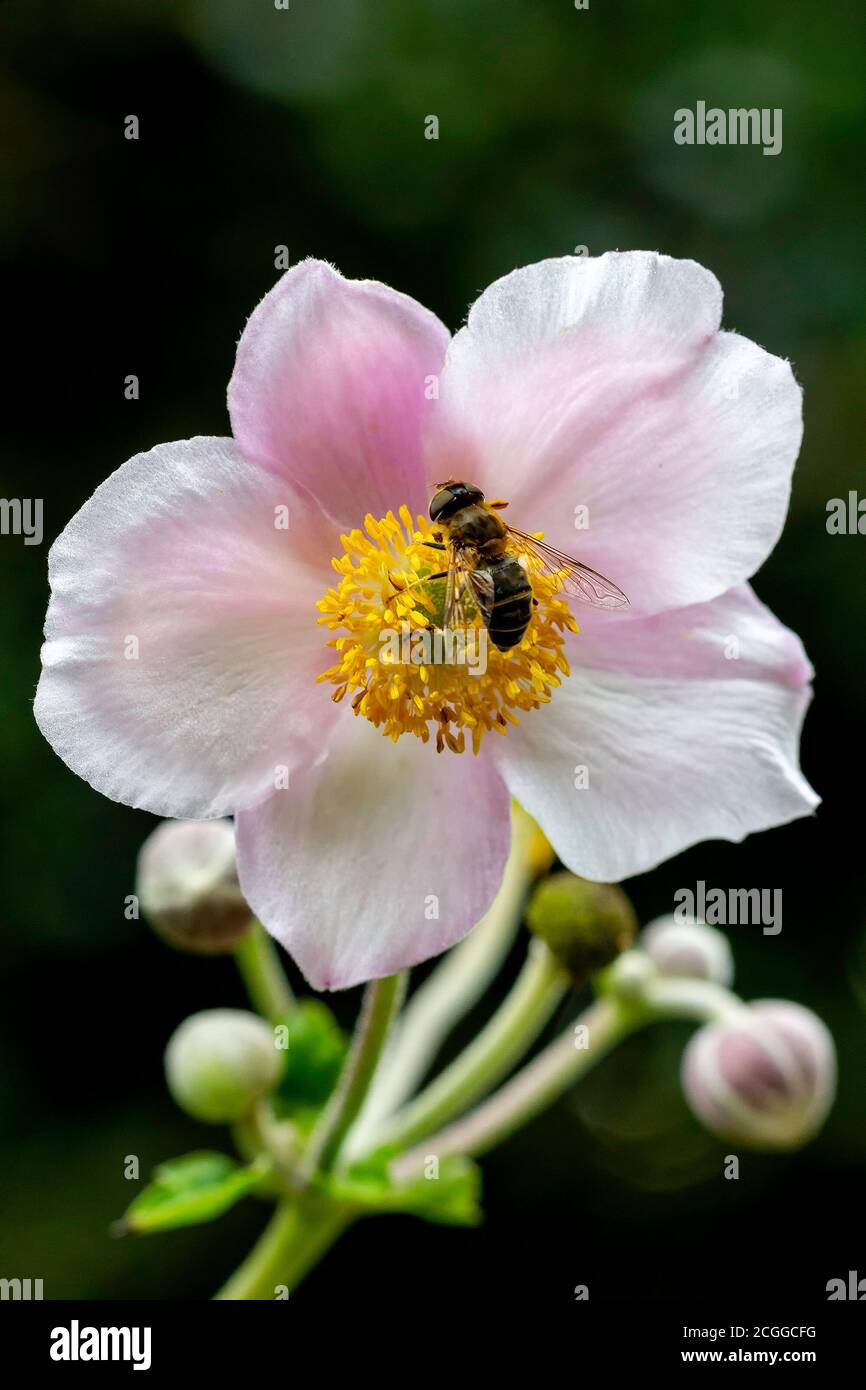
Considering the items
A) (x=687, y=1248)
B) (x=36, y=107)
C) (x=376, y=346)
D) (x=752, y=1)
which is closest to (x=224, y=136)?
(x=36, y=107)

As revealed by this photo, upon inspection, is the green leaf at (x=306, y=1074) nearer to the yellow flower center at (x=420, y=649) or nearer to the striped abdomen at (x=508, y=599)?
the yellow flower center at (x=420, y=649)

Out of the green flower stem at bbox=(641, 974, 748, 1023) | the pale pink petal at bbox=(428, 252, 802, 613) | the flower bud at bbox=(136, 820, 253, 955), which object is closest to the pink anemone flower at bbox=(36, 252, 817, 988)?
the pale pink petal at bbox=(428, 252, 802, 613)

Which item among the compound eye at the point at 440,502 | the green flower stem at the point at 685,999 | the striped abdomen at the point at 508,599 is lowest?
the green flower stem at the point at 685,999

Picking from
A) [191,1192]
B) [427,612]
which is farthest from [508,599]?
[191,1192]

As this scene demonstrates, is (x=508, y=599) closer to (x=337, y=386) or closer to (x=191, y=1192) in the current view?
(x=337, y=386)

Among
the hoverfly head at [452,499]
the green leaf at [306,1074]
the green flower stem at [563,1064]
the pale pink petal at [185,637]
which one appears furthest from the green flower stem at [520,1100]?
the hoverfly head at [452,499]

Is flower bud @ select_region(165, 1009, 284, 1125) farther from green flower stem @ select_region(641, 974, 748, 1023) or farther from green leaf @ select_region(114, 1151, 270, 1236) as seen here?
green flower stem @ select_region(641, 974, 748, 1023)
